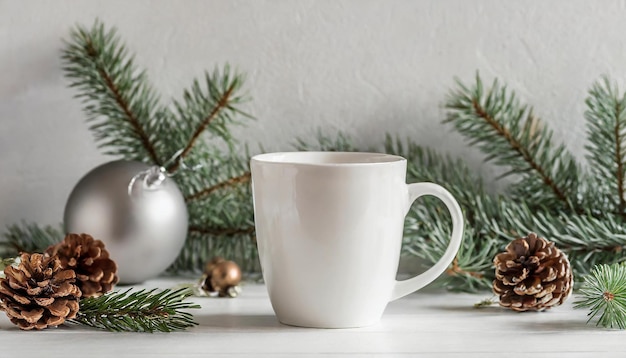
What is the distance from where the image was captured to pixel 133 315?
0.61 metres

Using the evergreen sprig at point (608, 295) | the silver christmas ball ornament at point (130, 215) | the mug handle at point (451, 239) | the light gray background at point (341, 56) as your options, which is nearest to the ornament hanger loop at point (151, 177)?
the silver christmas ball ornament at point (130, 215)

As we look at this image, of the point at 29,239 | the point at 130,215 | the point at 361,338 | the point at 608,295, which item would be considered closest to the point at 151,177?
the point at 130,215

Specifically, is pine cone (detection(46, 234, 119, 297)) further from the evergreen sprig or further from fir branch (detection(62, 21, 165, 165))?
the evergreen sprig

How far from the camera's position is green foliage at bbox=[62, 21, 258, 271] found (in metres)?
0.85

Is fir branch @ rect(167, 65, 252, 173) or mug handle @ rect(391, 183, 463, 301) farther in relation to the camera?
fir branch @ rect(167, 65, 252, 173)

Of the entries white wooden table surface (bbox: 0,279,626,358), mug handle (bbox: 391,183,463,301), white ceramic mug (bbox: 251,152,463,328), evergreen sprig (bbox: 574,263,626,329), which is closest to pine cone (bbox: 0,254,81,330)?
white wooden table surface (bbox: 0,279,626,358)

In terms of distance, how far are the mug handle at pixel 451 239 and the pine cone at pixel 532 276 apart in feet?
0.21

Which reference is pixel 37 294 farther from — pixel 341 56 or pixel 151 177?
pixel 341 56

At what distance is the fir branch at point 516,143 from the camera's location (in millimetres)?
842

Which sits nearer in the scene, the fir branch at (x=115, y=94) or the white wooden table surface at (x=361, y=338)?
the white wooden table surface at (x=361, y=338)

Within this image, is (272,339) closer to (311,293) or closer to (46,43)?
(311,293)

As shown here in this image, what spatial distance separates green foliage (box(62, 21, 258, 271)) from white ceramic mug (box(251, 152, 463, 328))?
23 cm

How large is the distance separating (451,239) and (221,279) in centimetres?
23

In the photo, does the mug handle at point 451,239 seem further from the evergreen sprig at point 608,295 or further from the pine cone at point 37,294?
the pine cone at point 37,294
